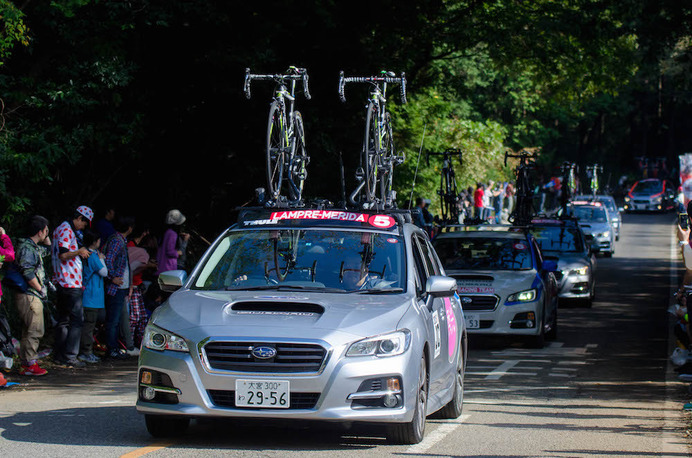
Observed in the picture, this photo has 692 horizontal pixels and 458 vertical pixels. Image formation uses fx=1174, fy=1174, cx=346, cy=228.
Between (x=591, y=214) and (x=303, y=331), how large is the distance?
3056cm

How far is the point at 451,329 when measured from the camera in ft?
32.7

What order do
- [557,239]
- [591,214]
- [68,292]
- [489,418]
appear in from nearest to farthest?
[489,418] < [68,292] < [557,239] < [591,214]

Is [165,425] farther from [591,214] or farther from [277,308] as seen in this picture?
[591,214]

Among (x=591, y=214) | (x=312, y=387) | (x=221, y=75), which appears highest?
(x=221, y=75)

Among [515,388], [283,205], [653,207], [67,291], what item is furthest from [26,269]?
[653,207]

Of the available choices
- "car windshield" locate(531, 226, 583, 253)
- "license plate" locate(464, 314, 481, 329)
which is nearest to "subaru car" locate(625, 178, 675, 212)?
"car windshield" locate(531, 226, 583, 253)

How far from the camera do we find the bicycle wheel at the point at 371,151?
12.7 m

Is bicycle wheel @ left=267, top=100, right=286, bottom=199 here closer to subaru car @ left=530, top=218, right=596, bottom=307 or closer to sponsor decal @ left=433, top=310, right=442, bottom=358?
sponsor decal @ left=433, top=310, right=442, bottom=358

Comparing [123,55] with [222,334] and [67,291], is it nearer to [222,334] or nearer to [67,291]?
[67,291]

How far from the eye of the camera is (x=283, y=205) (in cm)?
1005

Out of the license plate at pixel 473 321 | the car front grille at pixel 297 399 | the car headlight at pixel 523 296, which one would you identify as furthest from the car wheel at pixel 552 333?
the car front grille at pixel 297 399

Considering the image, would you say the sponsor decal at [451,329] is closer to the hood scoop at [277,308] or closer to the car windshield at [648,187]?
the hood scoop at [277,308]

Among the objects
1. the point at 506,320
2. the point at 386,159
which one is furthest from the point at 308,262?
the point at 506,320

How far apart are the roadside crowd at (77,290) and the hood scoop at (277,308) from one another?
4.56 m
